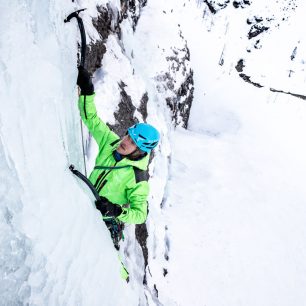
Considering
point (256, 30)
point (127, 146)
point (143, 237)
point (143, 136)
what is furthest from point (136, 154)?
point (256, 30)

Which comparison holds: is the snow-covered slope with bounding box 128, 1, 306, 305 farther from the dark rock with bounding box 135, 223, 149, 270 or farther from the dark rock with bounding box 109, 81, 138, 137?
the dark rock with bounding box 109, 81, 138, 137

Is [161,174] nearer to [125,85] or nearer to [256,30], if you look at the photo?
[125,85]

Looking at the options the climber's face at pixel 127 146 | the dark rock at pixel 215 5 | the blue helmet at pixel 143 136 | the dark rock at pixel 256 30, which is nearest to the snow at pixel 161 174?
the climber's face at pixel 127 146

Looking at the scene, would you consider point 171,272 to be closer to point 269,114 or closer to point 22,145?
point 22,145

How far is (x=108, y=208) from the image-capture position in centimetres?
295

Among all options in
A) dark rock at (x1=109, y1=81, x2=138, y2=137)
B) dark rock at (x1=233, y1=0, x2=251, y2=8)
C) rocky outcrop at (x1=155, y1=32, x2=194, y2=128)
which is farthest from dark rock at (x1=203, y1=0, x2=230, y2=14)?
dark rock at (x1=109, y1=81, x2=138, y2=137)

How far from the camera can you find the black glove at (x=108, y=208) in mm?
2873

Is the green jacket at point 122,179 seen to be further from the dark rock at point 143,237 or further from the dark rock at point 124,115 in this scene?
the dark rock at point 143,237


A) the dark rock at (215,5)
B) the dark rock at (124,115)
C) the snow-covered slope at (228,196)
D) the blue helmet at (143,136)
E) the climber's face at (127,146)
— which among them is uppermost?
the blue helmet at (143,136)

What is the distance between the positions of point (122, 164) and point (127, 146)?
19 centimetres

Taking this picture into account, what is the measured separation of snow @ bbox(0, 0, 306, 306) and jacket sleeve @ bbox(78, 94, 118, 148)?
107mm

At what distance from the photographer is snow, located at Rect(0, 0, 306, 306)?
1.89 metres

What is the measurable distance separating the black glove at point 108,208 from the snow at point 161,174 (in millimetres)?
86

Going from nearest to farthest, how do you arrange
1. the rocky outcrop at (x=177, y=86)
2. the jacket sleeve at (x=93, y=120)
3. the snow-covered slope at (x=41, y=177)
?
the snow-covered slope at (x=41, y=177), the jacket sleeve at (x=93, y=120), the rocky outcrop at (x=177, y=86)
